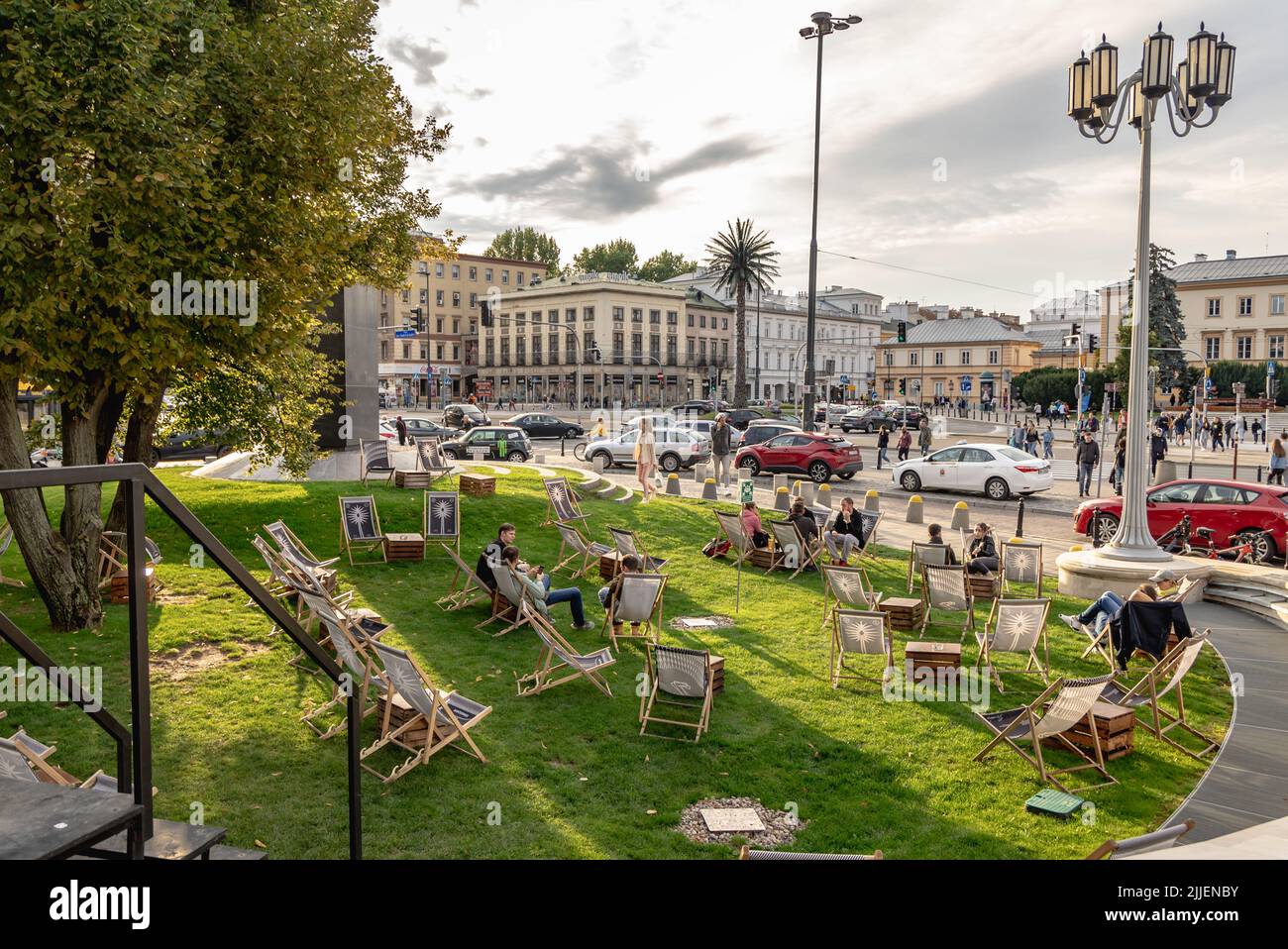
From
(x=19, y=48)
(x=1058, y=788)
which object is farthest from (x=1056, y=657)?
(x=19, y=48)

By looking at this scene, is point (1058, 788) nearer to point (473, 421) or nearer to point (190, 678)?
point (190, 678)

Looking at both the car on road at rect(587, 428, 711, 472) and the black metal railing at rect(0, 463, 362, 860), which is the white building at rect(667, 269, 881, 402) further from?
the black metal railing at rect(0, 463, 362, 860)

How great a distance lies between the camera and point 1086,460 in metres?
25.8

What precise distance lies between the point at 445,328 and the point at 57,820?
101851mm

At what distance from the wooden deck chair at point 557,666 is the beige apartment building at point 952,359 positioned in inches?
3707

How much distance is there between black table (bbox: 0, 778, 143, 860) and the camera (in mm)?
2449

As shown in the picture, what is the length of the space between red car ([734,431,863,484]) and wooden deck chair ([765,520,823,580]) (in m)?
13.7

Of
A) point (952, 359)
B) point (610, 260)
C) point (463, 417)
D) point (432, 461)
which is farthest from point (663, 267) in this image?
point (432, 461)

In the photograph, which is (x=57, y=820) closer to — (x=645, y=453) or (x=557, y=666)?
(x=557, y=666)

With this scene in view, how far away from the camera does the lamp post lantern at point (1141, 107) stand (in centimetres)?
1172

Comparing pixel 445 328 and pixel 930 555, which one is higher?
pixel 445 328

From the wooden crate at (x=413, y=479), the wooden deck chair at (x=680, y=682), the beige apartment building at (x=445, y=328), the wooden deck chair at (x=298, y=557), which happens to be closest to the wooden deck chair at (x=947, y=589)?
the wooden deck chair at (x=680, y=682)

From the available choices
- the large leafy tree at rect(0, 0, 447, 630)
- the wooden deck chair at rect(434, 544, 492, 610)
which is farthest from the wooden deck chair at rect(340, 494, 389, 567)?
the large leafy tree at rect(0, 0, 447, 630)

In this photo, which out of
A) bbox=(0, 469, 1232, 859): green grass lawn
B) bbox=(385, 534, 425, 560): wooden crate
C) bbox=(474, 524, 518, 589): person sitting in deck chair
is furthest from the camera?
bbox=(385, 534, 425, 560): wooden crate
